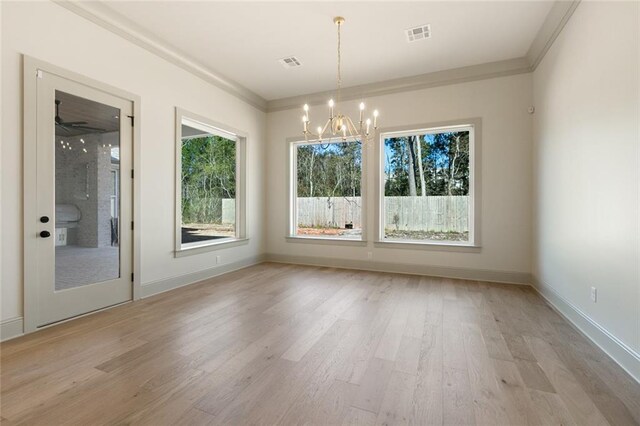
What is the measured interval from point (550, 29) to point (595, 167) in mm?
1949

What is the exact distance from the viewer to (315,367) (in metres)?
2.19

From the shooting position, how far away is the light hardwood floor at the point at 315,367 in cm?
171

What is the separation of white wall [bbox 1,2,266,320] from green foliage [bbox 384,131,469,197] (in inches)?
104

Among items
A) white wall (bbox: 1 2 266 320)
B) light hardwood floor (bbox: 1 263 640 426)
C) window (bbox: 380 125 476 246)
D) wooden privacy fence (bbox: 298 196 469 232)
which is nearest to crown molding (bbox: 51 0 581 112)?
white wall (bbox: 1 2 266 320)

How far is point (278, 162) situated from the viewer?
245 inches

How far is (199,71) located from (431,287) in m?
4.71

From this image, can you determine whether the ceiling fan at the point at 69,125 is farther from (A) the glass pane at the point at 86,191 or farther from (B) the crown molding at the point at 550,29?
(B) the crown molding at the point at 550,29

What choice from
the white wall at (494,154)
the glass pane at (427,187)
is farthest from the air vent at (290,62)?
the glass pane at (427,187)

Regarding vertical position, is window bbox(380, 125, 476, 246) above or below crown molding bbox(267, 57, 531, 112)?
below

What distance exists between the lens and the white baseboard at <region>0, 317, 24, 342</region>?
8.54 feet

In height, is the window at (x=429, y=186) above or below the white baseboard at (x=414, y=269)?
above

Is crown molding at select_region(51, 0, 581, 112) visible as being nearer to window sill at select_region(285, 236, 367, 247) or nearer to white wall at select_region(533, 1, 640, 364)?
white wall at select_region(533, 1, 640, 364)

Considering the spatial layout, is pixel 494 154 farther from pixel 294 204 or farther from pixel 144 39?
pixel 144 39

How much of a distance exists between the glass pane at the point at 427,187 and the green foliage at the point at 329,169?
1.99 feet
